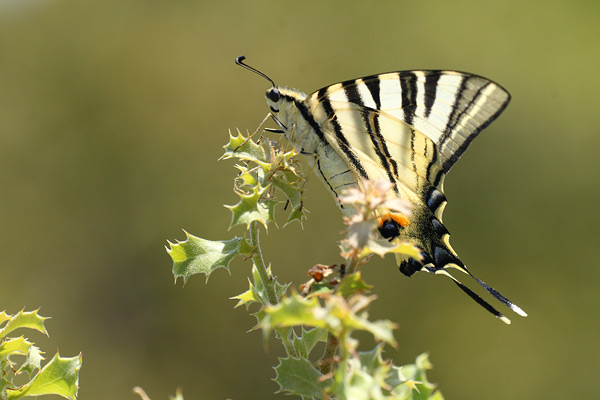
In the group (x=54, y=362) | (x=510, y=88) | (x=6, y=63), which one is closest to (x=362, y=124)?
(x=54, y=362)

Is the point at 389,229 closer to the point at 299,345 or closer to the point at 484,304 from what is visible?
the point at 484,304

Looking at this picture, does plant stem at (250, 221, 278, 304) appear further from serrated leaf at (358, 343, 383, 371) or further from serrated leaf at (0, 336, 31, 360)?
serrated leaf at (0, 336, 31, 360)

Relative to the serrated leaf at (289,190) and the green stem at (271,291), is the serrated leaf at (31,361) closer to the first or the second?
the green stem at (271,291)

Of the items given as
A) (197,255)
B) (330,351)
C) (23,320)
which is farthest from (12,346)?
(330,351)

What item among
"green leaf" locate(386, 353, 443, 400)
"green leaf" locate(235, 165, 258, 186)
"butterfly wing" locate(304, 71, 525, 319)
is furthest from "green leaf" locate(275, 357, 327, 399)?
"butterfly wing" locate(304, 71, 525, 319)

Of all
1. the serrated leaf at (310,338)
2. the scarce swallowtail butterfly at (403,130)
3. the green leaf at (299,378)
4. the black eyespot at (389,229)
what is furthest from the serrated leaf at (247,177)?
the scarce swallowtail butterfly at (403,130)

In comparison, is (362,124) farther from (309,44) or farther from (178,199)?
(309,44)
